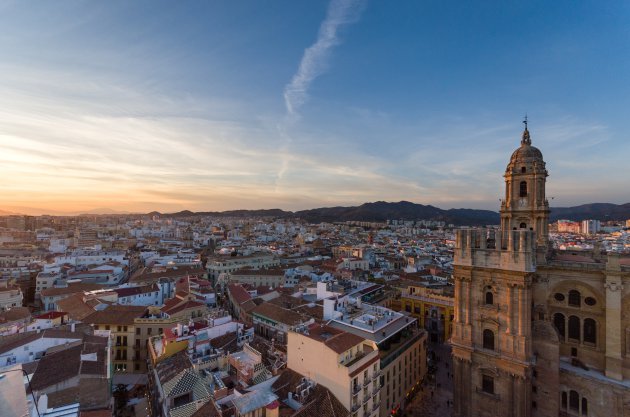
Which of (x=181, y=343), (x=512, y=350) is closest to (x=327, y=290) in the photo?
(x=181, y=343)

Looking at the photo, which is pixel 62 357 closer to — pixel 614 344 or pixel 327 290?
pixel 327 290

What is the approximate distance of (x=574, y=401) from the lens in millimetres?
23188

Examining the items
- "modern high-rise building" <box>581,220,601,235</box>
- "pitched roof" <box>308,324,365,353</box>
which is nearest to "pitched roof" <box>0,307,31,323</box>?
"pitched roof" <box>308,324,365,353</box>

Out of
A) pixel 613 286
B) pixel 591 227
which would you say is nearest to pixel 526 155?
pixel 613 286

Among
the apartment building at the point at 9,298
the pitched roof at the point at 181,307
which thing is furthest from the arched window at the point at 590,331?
the apartment building at the point at 9,298

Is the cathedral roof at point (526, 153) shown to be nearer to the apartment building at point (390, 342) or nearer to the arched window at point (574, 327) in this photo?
the arched window at point (574, 327)

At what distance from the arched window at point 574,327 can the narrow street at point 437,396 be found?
11.9 metres

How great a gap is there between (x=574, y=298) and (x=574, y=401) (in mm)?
6781

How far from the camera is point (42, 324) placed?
109ft

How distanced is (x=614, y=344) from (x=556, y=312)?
11.6 feet

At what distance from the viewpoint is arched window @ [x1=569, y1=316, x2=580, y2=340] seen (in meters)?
24.2

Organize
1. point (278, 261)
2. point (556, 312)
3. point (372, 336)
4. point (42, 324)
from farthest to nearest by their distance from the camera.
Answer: point (278, 261)
point (42, 324)
point (372, 336)
point (556, 312)

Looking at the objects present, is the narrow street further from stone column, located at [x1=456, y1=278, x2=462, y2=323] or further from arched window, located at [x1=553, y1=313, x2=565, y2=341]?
arched window, located at [x1=553, y1=313, x2=565, y2=341]

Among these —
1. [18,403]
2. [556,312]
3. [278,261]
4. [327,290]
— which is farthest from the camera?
[278,261]
